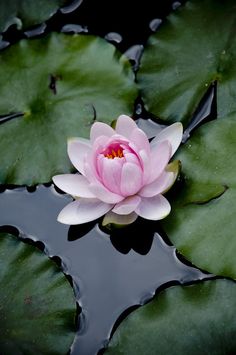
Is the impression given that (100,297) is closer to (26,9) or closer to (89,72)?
(89,72)

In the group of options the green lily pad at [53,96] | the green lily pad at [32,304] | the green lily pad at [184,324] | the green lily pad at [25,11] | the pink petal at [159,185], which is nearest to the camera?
the green lily pad at [184,324]

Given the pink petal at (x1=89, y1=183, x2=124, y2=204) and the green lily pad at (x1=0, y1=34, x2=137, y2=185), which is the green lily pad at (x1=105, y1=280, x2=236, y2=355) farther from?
the green lily pad at (x1=0, y1=34, x2=137, y2=185)

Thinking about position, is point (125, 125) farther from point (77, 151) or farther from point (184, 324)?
point (184, 324)

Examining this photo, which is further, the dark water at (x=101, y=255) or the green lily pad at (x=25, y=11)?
the green lily pad at (x=25, y=11)

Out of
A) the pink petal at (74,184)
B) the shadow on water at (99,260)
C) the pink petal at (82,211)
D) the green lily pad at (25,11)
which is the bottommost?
the shadow on water at (99,260)

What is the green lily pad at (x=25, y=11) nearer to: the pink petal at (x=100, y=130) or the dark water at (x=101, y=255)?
the dark water at (x=101, y=255)

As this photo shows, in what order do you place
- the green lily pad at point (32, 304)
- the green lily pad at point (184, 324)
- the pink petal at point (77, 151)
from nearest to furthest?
the green lily pad at point (184, 324), the green lily pad at point (32, 304), the pink petal at point (77, 151)

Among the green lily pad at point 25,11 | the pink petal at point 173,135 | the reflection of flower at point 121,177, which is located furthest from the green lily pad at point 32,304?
the green lily pad at point 25,11
